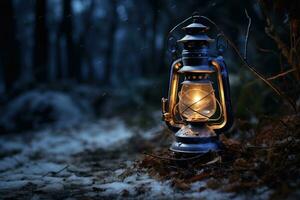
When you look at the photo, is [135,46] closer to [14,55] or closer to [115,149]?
[14,55]

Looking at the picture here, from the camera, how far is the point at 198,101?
321cm

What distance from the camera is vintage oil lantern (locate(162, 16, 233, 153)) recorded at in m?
3.14

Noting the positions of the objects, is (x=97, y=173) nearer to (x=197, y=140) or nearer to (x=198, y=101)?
(x=197, y=140)

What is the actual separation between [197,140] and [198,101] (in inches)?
12.8

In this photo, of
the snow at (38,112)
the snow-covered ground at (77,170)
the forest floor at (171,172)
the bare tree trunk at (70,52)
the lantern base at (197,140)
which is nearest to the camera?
the forest floor at (171,172)

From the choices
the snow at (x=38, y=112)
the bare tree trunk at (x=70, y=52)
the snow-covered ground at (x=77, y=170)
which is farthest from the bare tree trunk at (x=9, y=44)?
the snow-covered ground at (x=77, y=170)

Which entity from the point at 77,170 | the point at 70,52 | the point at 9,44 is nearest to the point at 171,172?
the point at 77,170

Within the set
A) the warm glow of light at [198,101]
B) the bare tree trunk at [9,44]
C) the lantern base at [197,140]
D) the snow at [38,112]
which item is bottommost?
the snow at [38,112]

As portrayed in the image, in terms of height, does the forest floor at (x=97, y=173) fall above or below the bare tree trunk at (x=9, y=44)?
below

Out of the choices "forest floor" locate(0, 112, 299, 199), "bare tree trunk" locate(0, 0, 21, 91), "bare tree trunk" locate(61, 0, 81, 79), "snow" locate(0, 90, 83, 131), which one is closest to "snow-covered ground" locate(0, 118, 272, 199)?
"forest floor" locate(0, 112, 299, 199)

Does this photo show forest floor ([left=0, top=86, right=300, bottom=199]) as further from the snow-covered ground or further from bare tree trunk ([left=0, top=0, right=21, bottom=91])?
bare tree trunk ([left=0, top=0, right=21, bottom=91])

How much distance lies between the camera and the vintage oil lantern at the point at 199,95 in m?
3.14

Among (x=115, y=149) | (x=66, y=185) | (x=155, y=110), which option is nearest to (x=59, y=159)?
(x=115, y=149)

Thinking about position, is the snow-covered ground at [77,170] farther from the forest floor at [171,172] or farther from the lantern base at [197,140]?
the lantern base at [197,140]
